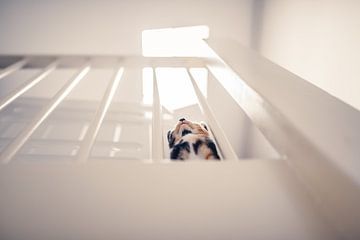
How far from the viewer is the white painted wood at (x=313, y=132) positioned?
1.10ft

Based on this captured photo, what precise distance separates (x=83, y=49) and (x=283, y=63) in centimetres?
131

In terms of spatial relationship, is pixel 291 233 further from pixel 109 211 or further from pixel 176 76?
pixel 176 76

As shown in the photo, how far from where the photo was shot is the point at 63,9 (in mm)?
2193

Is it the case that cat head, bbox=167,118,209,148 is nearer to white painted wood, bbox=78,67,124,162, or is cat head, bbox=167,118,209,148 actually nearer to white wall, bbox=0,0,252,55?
white painted wood, bbox=78,67,124,162

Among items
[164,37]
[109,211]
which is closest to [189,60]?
[109,211]

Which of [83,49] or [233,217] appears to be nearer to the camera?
[233,217]

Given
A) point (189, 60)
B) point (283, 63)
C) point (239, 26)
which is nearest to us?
point (189, 60)

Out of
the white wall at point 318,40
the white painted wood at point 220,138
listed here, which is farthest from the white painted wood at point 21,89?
the white wall at point 318,40

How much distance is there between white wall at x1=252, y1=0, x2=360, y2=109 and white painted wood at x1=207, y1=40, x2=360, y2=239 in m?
0.80

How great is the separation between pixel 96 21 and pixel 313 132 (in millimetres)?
2071

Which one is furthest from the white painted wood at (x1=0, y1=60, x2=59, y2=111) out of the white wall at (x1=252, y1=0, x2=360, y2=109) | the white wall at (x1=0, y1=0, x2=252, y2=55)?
the white wall at (x1=0, y1=0, x2=252, y2=55)

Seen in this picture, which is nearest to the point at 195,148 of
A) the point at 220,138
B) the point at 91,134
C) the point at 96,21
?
the point at 220,138

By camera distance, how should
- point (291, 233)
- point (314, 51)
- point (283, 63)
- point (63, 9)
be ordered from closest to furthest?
point (291, 233), point (314, 51), point (283, 63), point (63, 9)

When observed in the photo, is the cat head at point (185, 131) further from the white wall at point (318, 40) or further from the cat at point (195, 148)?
the white wall at point (318, 40)
